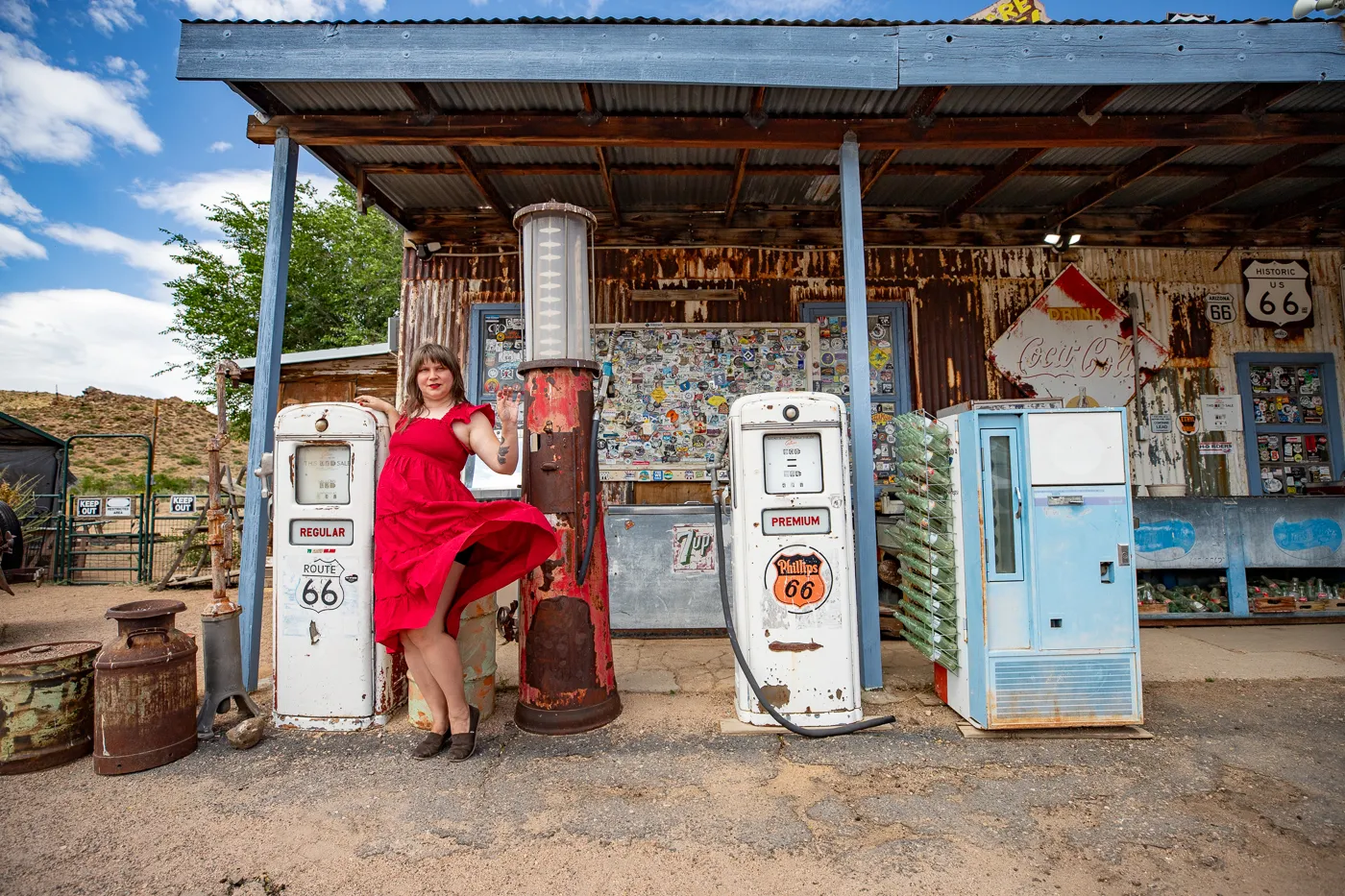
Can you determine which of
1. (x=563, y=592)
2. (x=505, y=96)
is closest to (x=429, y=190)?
(x=505, y=96)

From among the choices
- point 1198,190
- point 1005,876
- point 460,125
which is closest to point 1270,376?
point 1198,190

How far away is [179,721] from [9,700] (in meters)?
0.74

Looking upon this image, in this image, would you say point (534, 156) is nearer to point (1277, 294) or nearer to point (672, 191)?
point (672, 191)

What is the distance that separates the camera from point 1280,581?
20.7ft

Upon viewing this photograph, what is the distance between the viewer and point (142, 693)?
11.1 feet

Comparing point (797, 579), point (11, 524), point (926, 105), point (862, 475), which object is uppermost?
point (926, 105)

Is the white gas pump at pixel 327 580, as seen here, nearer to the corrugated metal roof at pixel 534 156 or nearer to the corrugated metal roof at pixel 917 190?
the corrugated metal roof at pixel 534 156

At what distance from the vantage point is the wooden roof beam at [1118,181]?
5.45m

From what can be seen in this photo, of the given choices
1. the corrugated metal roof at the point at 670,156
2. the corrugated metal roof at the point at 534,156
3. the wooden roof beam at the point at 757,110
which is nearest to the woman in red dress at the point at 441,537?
the corrugated metal roof at the point at 534,156

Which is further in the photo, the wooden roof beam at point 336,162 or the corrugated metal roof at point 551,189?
the corrugated metal roof at point 551,189

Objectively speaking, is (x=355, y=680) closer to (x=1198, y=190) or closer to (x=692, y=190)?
(x=692, y=190)

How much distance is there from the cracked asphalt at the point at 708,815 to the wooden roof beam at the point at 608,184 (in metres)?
4.14

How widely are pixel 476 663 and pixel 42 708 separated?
2.05 m

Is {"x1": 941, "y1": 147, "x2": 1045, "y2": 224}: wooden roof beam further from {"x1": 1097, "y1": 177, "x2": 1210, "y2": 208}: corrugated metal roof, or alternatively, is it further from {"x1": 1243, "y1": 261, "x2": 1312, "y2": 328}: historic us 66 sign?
{"x1": 1243, "y1": 261, "x2": 1312, "y2": 328}: historic us 66 sign
